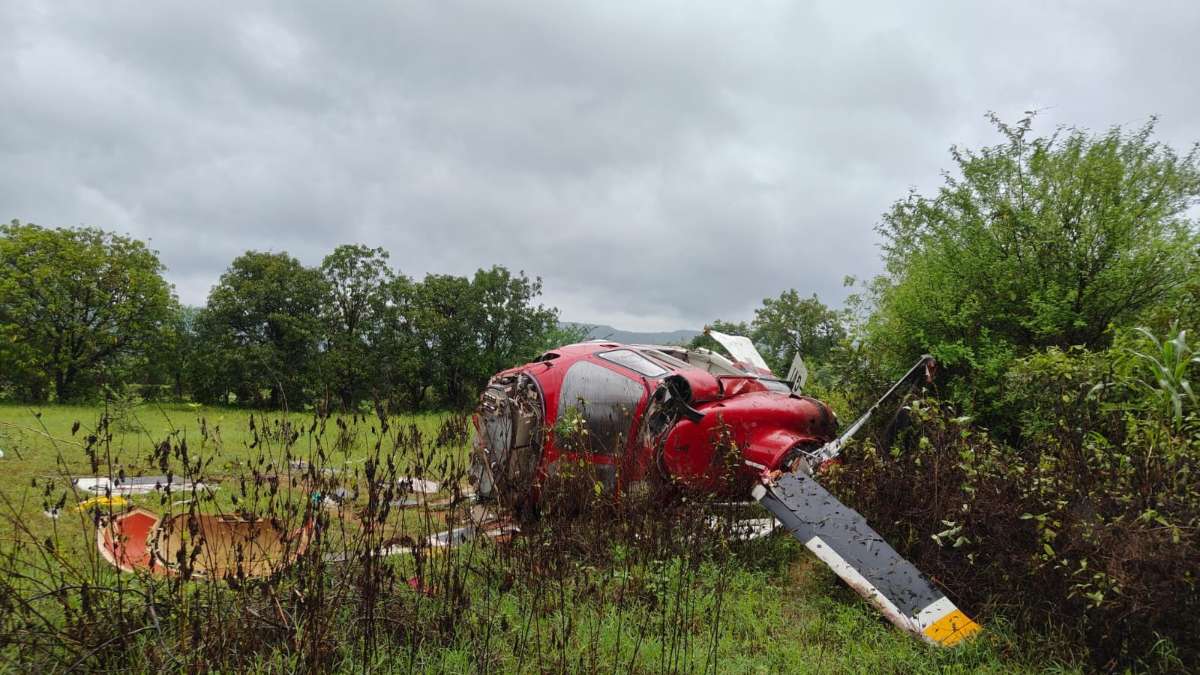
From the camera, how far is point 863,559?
459 cm

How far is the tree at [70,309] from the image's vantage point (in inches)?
1118

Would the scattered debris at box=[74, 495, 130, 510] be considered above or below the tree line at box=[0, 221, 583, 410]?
below

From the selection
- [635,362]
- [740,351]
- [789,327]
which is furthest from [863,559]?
[789,327]

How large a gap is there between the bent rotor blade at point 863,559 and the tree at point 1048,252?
2379 mm

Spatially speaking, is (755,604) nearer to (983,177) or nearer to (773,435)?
(773,435)

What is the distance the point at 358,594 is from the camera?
3.50 m

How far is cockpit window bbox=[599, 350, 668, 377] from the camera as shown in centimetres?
697

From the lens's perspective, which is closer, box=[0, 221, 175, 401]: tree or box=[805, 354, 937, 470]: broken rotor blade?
box=[805, 354, 937, 470]: broken rotor blade

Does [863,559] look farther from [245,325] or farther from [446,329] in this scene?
[245,325]

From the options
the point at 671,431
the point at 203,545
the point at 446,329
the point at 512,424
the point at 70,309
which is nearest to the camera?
the point at 203,545

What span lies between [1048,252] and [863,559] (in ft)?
12.4

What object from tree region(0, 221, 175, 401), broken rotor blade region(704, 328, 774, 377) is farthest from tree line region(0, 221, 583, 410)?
broken rotor blade region(704, 328, 774, 377)

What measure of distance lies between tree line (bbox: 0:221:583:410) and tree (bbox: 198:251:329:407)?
0.07 meters

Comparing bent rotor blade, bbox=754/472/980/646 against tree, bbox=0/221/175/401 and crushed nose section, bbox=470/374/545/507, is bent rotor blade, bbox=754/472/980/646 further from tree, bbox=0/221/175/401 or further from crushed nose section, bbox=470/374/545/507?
tree, bbox=0/221/175/401
